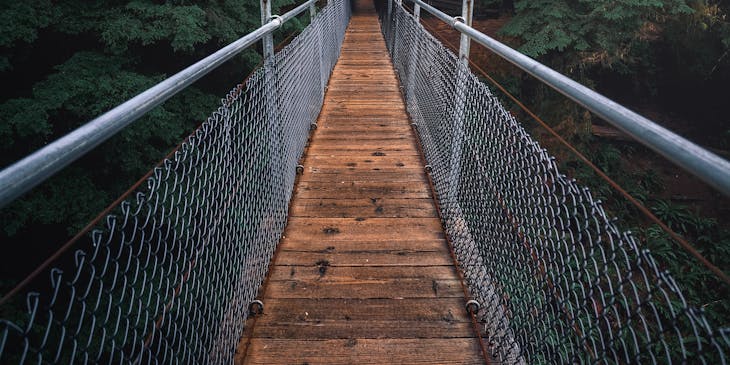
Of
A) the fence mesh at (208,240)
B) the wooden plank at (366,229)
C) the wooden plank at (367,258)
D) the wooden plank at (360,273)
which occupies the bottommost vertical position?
the wooden plank at (360,273)

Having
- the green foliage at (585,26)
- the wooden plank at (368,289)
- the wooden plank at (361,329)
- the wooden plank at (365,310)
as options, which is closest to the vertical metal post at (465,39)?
the wooden plank at (368,289)

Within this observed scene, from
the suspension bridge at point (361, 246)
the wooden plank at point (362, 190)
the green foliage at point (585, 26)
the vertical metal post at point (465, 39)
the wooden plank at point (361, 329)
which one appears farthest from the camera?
the green foliage at point (585, 26)

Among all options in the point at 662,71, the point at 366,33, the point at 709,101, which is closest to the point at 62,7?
the point at 366,33

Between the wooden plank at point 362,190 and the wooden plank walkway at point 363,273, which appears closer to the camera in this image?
the wooden plank walkway at point 363,273

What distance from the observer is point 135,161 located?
703cm

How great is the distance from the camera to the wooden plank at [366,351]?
191cm

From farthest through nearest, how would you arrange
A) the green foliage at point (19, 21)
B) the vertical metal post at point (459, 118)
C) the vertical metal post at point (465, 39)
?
the green foliage at point (19, 21)
the vertical metal post at point (465, 39)
the vertical metal post at point (459, 118)

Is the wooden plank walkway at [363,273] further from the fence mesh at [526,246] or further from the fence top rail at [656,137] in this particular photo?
the fence top rail at [656,137]

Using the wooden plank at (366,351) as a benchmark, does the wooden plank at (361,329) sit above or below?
above

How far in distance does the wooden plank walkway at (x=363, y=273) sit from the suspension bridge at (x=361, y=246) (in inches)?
0.4

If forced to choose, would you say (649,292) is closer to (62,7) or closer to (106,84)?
(106,84)

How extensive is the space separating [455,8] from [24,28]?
1268 centimetres

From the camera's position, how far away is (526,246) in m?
1.72

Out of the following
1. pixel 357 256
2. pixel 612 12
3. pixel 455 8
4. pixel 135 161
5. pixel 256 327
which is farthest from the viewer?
pixel 455 8
